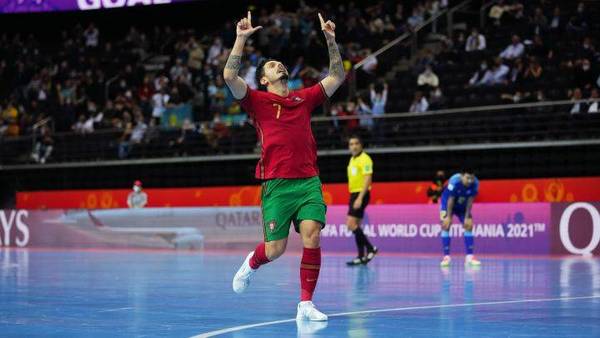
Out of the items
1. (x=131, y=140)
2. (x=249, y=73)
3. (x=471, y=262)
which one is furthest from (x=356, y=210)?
(x=131, y=140)

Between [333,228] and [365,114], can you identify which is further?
[365,114]

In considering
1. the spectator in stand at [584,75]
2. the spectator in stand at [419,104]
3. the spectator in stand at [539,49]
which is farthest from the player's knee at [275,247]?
the spectator in stand at [539,49]

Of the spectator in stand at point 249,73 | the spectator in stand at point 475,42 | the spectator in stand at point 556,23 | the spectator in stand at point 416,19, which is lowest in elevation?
the spectator in stand at point 249,73

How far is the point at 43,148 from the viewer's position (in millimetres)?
33375

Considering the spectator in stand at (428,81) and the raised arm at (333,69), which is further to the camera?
the spectator in stand at (428,81)

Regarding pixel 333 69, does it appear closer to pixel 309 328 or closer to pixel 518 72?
pixel 309 328

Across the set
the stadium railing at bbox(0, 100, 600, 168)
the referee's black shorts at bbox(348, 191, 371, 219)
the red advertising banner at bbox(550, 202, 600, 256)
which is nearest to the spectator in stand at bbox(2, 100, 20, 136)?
the stadium railing at bbox(0, 100, 600, 168)

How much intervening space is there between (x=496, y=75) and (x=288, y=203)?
59.1 feet

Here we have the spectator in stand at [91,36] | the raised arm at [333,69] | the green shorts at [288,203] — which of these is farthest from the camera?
the spectator in stand at [91,36]

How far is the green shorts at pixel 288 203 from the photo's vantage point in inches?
358

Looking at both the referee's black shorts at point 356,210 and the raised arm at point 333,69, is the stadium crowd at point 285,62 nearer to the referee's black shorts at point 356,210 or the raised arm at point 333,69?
the referee's black shorts at point 356,210

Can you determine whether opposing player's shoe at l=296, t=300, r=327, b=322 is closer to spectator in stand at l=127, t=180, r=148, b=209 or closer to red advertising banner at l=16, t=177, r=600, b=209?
red advertising banner at l=16, t=177, r=600, b=209

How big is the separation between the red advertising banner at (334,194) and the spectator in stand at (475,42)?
4.41 metres

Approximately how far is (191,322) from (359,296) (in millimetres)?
3278
